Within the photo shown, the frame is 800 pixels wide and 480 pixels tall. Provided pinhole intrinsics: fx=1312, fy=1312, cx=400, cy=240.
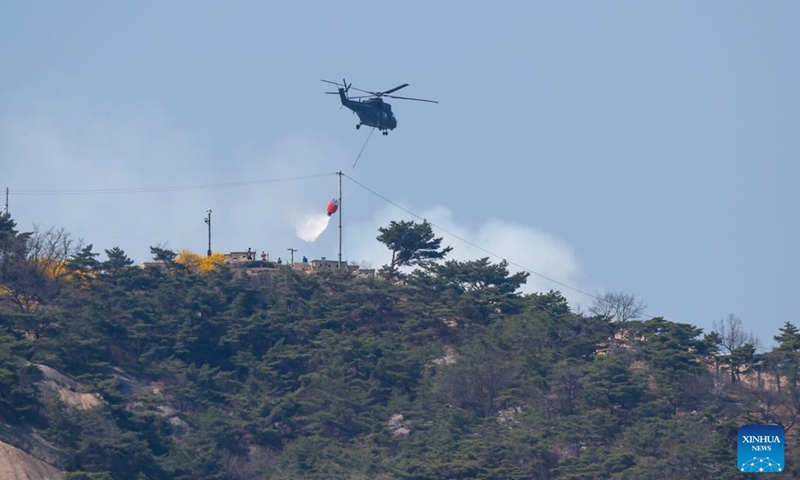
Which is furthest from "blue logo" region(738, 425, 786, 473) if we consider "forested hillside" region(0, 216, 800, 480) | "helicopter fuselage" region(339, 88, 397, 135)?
"helicopter fuselage" region(339, 88, 397, 135)

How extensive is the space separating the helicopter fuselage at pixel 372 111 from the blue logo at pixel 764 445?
3896 centimetres

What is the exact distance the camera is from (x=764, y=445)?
1416 inches

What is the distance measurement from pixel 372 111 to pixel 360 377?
16177mm

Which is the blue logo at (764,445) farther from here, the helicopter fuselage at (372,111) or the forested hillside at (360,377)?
the helicopter fuselage at (372,111)

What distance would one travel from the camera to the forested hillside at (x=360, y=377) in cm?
6500

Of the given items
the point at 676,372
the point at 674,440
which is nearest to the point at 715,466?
the point at 674,440

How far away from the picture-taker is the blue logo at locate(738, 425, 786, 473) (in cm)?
3559

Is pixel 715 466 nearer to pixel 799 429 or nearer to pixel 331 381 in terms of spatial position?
pixel 799 429

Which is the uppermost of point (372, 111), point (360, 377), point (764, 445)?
point (372, 111)

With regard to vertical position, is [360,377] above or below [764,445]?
above

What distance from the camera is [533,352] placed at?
78.2m

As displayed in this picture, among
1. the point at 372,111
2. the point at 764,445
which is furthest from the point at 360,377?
the point at 764,445

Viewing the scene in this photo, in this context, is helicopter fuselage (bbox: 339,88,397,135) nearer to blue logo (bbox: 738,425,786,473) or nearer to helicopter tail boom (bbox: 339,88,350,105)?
helicopter tail boom (bbox: 339,88,350,105)

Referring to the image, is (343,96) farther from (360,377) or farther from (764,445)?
(764,445)
